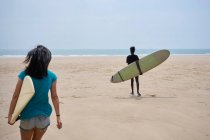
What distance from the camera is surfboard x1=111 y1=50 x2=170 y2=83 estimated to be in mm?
9472

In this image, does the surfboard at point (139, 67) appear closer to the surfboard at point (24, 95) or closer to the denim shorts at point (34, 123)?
the denim shorts at point (34, 123)

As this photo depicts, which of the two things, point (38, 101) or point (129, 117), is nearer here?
point (38, 101)

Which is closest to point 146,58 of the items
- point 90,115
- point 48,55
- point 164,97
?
point 164,97

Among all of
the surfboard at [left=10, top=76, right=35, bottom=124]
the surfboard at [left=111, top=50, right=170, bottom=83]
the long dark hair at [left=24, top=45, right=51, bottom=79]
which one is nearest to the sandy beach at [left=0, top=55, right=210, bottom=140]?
the surfboard at [left=111, top=50, right=170, bottom=83]

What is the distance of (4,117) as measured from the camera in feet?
19.2

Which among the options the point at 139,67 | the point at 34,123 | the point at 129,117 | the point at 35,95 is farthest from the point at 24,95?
the point at 139,67

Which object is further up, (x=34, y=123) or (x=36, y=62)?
(x=36, y=62)

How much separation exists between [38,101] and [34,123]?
232 mm

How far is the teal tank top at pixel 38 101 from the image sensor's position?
109 inches

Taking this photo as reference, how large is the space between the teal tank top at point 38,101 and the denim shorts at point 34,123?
0.03 m

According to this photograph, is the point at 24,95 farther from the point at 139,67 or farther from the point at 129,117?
the point at 139,67

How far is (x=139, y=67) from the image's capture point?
9.52 meters

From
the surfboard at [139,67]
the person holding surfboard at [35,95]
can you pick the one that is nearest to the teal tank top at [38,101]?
the person holding surfboard at [35,95]

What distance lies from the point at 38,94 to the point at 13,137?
2.15 m
